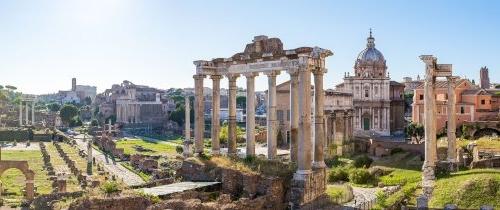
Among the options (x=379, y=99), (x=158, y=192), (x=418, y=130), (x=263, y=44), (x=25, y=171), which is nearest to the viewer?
(x=158, y=192)

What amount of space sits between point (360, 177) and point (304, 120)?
40.3 feet

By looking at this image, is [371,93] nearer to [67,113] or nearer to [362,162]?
[362,162]

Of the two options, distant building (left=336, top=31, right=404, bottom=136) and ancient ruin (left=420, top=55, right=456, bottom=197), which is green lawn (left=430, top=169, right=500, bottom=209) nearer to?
ancient ruin (left=420, top=55, right=456, bottom=197)

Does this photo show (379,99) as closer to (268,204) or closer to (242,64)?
(242,64)

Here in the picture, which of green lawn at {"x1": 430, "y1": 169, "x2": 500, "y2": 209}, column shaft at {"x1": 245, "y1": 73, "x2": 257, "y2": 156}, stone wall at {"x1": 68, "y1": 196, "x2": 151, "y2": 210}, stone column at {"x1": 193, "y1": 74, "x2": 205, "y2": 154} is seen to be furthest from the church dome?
stone wall at {"x1": 68, "y1": 196, "x2": 151, "y2": 210}

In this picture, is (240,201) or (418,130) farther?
(418,130)

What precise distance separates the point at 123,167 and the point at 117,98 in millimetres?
80568

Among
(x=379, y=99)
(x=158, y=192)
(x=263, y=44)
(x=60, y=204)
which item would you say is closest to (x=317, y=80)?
(x=263, y=44)

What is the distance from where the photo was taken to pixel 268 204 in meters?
19.8

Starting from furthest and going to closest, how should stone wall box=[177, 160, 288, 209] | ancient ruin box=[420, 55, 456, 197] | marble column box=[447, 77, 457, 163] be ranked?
marble column box=[447, 77, 457, 163] → ancient ruin box=[420, 55, 456, 197] → stone wall box=[177, 160, 288, 209]

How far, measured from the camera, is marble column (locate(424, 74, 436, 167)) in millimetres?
24500

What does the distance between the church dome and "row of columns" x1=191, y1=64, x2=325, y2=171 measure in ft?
122

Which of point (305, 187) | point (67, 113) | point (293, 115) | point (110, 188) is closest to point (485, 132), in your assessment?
point (293, 115)

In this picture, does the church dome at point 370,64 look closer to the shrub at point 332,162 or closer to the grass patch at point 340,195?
the shrub at point 332,162
